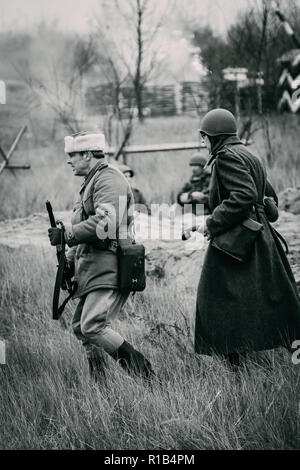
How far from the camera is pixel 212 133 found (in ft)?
12.9

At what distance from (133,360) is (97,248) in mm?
727

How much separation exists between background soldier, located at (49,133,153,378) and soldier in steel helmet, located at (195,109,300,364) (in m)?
0.52

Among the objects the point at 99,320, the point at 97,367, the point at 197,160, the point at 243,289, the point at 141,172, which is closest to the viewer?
the point at 243,289

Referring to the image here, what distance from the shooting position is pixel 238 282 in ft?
12.6

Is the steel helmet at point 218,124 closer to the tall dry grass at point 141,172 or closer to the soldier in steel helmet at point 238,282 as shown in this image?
the soldier in steel helmet at point 238,282

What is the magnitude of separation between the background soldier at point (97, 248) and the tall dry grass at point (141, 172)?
678cm

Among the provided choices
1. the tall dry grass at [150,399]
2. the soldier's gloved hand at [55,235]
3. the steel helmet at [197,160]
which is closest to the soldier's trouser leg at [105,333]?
the tall dry grass at [150,399]

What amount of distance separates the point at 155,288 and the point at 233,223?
226cm

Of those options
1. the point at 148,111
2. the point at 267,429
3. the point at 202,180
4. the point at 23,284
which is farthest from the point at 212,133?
the point at 148,111

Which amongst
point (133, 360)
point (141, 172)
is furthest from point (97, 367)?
point (141, 172)

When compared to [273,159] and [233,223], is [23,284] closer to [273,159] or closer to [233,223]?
[233,223]

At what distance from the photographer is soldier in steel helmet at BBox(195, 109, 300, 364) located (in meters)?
3.82

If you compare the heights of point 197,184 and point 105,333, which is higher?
point 197,184

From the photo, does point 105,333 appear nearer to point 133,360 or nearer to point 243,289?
point 133,360
